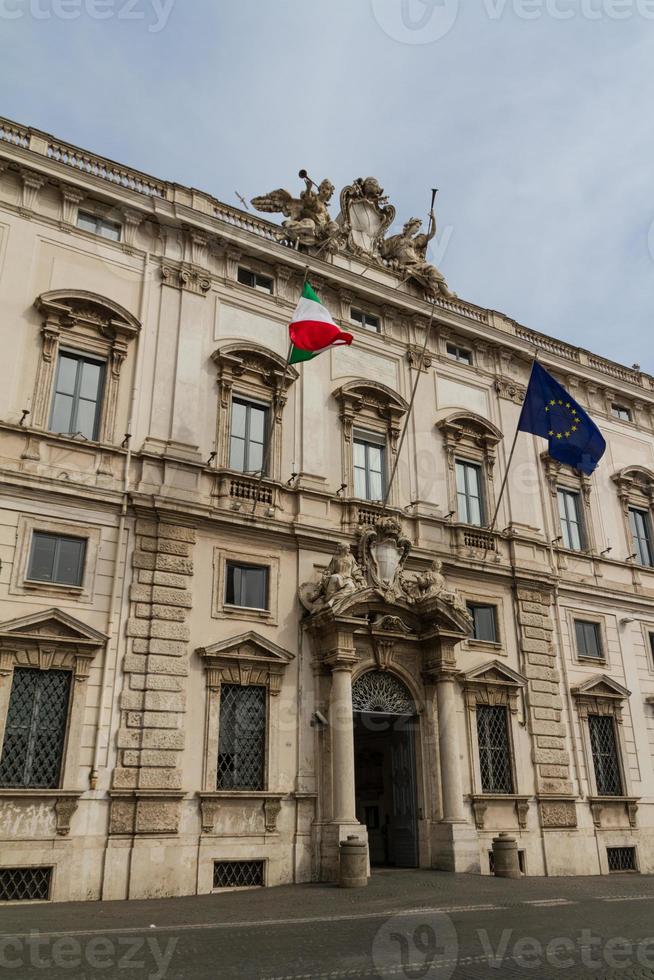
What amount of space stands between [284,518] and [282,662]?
348cm

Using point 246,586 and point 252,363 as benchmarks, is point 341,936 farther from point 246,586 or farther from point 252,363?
point 252,363

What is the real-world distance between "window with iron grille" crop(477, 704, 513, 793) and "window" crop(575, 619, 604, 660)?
4.00 metres

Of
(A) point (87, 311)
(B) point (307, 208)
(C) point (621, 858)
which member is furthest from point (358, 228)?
(C) point (621, 858)

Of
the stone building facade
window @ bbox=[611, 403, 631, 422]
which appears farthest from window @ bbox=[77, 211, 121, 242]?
window @ bbox=[611, 403, 631, 422]

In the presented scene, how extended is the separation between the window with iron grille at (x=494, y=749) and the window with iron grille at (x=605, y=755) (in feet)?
10.5

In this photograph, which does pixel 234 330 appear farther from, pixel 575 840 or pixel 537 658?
pixel 575 840

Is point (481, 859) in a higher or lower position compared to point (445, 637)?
lower

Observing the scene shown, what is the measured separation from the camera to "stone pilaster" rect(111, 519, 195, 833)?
627 inches

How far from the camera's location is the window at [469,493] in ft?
77.6

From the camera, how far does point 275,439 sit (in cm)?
2084

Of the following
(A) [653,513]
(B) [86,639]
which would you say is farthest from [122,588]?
(A) [653,513]

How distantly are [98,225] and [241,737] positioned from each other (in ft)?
41.1

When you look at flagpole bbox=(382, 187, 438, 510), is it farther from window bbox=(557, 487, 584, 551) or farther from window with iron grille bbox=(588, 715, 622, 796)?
window with iron grille bbox=(588, 715, 622, 796)

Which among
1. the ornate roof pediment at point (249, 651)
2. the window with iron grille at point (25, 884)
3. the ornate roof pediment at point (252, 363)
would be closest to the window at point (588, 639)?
the ornate roof pediment at point (249, 651)
